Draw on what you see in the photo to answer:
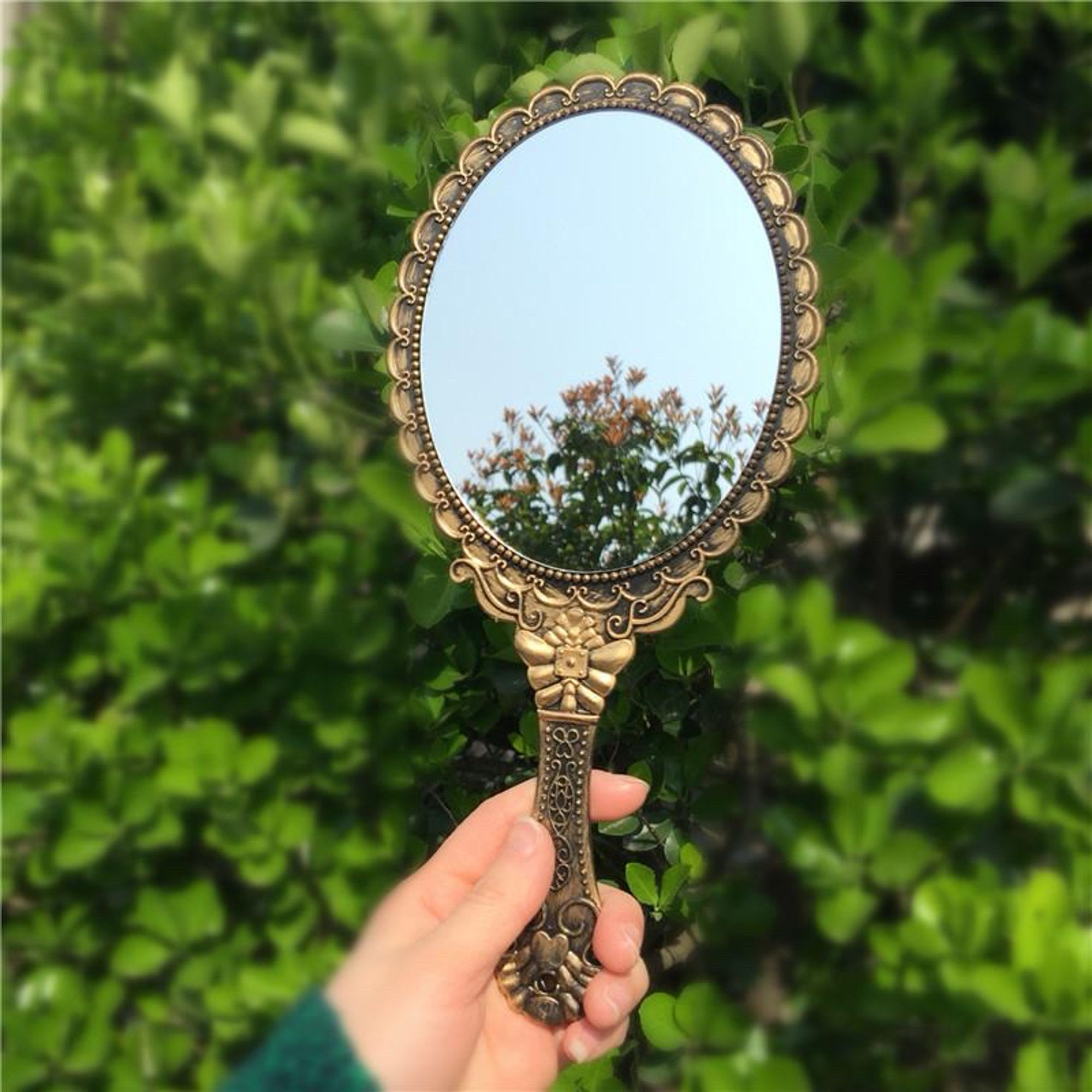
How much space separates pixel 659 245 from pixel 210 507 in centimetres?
60

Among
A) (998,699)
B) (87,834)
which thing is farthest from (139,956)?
(998,699)

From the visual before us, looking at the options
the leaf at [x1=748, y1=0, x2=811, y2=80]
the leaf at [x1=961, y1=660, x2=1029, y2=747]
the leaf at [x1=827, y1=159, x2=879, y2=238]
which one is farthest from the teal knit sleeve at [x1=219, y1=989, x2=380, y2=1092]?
the leaf at [x1=748, y1=0, x2=811, y2=80]

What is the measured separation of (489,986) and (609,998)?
13 centimetres

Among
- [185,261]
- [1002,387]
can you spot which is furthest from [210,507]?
[1002,387]

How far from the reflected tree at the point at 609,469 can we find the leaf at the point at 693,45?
0.28 meters

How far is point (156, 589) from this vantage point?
1197 mm

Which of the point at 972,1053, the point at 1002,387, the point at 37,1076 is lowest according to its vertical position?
the point at 37,1076

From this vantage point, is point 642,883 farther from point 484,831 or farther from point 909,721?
point 909,721

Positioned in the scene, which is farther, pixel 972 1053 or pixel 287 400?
pixel 287 400

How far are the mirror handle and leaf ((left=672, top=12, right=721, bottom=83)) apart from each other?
577mm

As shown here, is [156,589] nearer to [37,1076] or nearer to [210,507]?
[210,507]

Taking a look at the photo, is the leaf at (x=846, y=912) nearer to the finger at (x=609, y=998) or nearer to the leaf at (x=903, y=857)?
the leaf at (x=903, y=857)

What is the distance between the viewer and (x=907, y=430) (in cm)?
84

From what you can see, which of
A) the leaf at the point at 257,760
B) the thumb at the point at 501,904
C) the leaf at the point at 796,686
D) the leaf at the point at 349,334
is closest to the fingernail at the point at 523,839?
the thumb at the point at 501,904
